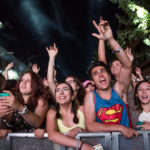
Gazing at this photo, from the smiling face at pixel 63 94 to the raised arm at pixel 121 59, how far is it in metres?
0.76

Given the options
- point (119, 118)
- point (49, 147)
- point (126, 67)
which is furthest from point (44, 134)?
point (126, 67)

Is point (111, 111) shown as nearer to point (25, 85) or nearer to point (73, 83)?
point (73, 83)

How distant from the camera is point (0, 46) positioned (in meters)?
34.5

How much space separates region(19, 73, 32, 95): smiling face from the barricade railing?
846mm

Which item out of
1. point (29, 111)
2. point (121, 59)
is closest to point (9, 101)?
point (29, 111)

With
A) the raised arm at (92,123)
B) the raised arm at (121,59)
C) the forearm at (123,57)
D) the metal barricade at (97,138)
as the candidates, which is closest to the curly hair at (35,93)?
the raised arm at (92,123)

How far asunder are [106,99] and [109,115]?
26 centimetres

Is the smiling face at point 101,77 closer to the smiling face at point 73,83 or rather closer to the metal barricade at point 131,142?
the smiling face at point 73,83

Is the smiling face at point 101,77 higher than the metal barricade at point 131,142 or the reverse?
higher

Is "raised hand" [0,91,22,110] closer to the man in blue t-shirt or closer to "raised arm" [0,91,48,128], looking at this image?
"raised arm" [0,91,48,128]

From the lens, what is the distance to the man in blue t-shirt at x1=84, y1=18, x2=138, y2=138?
2551mm

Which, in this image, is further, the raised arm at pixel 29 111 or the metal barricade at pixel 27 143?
the metal barricade at pixel 27 143

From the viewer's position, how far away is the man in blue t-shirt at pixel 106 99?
255cm

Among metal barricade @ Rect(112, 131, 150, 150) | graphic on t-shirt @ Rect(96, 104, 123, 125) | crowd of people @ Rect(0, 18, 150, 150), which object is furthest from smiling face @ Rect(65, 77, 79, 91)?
metal barricade @ Rect(112, 131, 150, 150)
